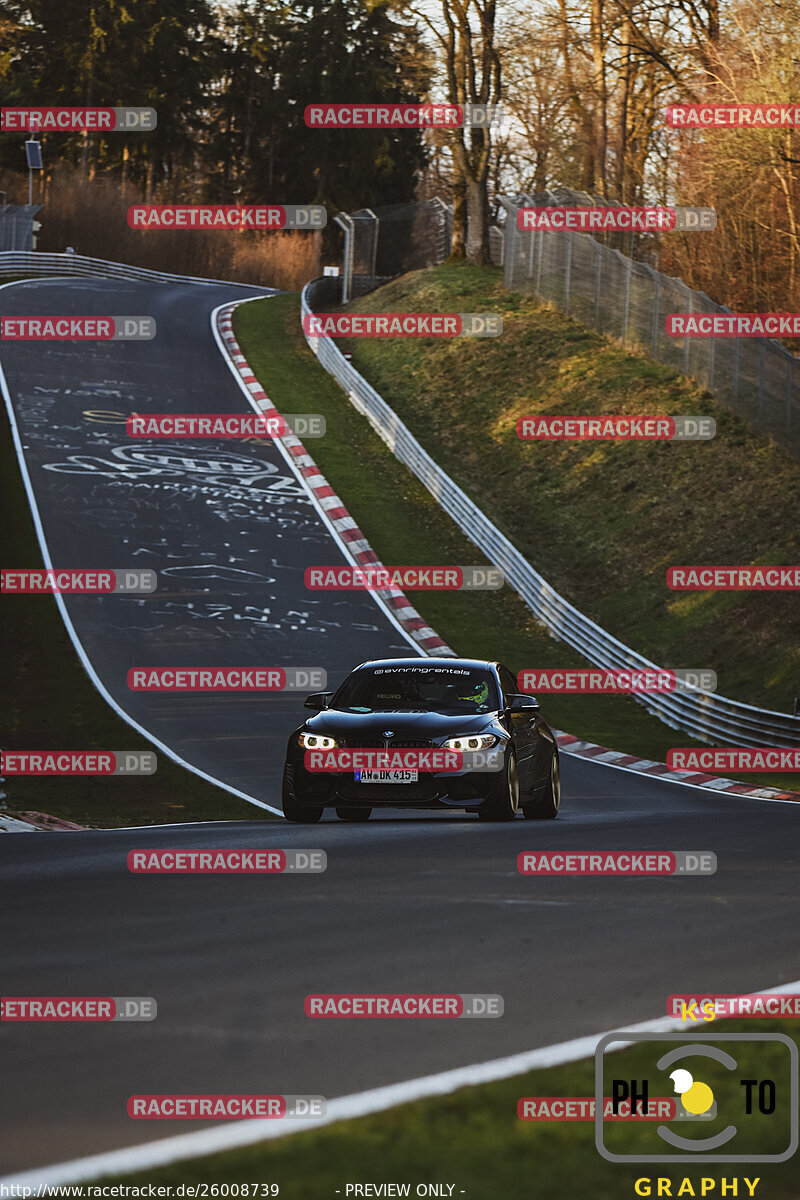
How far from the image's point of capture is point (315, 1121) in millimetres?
4703

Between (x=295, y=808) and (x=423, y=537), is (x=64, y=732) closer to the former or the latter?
Result: (x=295, y=808)

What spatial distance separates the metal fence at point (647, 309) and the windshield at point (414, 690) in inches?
810

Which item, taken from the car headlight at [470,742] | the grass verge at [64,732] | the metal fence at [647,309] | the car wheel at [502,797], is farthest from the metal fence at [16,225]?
the car headlight at [470,742]

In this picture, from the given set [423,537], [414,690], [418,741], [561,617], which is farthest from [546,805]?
[423,537]

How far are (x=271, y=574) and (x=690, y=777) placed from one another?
11.8m

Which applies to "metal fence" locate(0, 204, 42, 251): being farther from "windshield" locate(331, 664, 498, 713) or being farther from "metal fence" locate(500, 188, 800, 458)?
"windshield" locate(331, 664, 498, 713)

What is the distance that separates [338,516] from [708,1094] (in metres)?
30.8

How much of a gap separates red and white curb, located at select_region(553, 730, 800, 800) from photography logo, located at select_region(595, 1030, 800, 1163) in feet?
47.1

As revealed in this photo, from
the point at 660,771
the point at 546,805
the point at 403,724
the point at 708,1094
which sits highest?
the point at 708,1094

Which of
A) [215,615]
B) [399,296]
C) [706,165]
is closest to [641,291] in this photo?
[706,165]

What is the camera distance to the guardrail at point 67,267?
64.9 m

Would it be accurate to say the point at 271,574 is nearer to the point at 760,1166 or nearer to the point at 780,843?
the point at 780,843

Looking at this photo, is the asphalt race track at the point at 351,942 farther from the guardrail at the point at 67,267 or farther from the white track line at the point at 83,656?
the guardrail at the point at 67,267

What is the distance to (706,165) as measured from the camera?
126 ft
